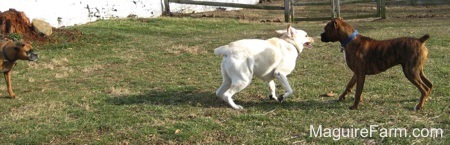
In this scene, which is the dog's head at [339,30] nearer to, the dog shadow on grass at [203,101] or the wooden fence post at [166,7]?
the dog shadow on grass at [203,101]

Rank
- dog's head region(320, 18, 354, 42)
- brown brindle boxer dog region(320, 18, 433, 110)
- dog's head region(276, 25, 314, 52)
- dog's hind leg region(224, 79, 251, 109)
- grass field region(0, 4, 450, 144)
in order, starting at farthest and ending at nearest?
dog's head region(276, 25, 314, 52)
dog's hind leg region(224, 79, 251, 109)
dog's head region(320, 18, 354, 42)
brown brindle boxer dog region(320, 18, 433, 110)
grass field region(0, 4, 450, 144)

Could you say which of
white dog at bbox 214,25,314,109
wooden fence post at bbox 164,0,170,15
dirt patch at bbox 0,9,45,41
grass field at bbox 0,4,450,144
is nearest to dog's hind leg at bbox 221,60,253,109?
white dog at bbox 214,25,314,109

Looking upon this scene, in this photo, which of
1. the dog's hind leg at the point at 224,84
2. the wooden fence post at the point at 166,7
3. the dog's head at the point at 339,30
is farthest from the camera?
the wooden fence post at the point at 166,7

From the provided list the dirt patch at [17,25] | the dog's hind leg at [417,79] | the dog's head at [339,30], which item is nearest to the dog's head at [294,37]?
the dog's head at [339,30]

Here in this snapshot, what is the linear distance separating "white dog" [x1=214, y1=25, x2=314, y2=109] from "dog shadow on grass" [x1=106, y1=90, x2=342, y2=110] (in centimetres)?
18

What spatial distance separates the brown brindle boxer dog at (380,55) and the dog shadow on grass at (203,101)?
1.79ft

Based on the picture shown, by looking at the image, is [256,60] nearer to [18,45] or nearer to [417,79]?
[417,79]

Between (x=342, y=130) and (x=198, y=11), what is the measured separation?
16650 mm

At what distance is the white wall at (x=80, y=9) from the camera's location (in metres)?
14.7

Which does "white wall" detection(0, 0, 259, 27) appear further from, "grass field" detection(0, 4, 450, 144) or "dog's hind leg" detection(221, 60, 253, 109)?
"dog's hind leg" detection(221, 60, 253, 109)

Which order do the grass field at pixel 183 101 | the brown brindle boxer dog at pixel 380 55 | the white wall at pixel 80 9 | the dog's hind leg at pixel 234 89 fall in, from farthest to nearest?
1. the white wall at pixel 80 9
2. the dog's hind leg at pixel 234 89
3. the brown brindle boxer dog at pixel 380 55
4. the grass field at pixel 183 101

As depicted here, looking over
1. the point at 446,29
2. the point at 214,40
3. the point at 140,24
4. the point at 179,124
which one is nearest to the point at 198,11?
the point at 140,24

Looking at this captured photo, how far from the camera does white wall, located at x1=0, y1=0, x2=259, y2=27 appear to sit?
14.7 metres

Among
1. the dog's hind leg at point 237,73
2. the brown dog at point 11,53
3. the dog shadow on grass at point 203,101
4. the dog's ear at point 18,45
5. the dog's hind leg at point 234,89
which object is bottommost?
the dog shadow on grass at point 203,101
